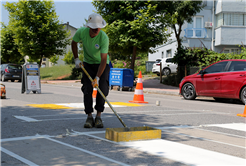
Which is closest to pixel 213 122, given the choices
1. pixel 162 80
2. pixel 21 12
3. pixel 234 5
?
pixel 162 80

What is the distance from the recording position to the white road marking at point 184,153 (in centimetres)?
393

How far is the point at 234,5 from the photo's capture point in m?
32.2

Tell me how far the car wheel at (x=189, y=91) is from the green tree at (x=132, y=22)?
7.50 m

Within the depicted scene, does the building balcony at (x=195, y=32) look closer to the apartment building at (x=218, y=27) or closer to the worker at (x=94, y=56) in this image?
the apartment building at (x=218, y=27)

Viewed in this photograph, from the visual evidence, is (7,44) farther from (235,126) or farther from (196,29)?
(235,126)

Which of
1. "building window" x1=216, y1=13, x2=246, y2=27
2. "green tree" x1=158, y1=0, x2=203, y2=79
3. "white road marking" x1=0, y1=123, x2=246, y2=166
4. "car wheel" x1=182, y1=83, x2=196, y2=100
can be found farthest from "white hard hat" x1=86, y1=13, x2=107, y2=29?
"building window" x1=216, y1=13, x2=246, y2=27

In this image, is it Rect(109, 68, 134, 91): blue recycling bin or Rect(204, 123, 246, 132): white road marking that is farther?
Rect(109, 68, 134, 91): blue recycling bin

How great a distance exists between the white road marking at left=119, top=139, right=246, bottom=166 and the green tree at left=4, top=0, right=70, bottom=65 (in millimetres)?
31494

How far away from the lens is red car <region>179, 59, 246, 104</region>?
40.8 ft

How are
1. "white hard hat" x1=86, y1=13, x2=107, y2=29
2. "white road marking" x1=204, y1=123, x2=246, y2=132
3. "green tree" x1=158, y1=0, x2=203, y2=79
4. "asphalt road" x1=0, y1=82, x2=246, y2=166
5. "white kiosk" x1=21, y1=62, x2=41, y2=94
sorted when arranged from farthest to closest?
"green tree" x1=158, y1=0, x2=203, y2=79 → "white kiosk" x1=21, y1=62, x2=41, y2=94 → "white road marking" x1=204, y1=123, x2=246, y2=132 → "white hard hat" x1=86, y1=13, x2=107, y2=29 → "asphalt road" x1=0, y1=82, x2=246, y2=166

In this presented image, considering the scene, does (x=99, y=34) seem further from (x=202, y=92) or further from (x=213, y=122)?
(x=202, y=92)

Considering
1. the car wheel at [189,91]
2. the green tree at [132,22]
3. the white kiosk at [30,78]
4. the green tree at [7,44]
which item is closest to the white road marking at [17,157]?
the white kiosk at [30,78]

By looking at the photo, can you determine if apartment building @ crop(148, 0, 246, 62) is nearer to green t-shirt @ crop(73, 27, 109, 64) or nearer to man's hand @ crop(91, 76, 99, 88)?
green t-shirt @ crop(73, 27, 109, 64)

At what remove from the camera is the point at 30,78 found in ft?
47.1
